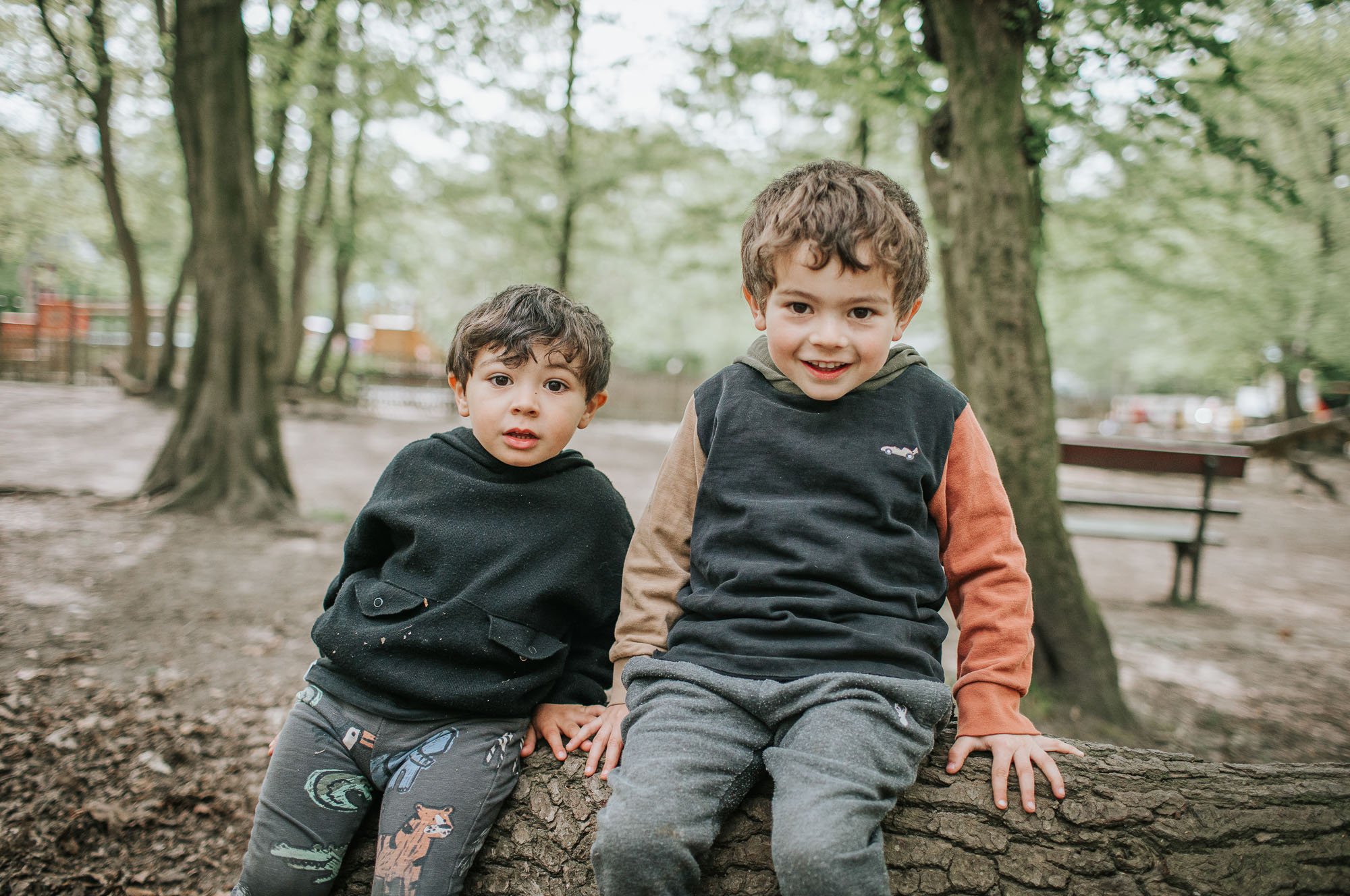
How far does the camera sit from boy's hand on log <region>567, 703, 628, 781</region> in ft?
5.97

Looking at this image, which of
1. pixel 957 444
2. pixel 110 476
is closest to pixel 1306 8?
pixel 957 444

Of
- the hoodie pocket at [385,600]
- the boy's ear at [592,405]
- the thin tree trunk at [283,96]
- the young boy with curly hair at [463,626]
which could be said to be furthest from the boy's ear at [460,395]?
the thin tree trunk at [283,96]

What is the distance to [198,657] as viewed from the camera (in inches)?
168

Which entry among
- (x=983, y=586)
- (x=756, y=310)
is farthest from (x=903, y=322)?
(x=983, y=586)

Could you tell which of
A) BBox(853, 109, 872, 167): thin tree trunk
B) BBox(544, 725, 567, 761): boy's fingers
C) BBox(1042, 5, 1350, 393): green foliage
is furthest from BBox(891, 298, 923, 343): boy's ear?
BBox(853, 109, 872, 167): thin tree trunk

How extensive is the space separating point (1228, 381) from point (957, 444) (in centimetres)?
2363

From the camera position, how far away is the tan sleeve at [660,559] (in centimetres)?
189

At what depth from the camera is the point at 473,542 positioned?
2.02m

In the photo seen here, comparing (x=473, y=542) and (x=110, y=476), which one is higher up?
(x=473, y=542)

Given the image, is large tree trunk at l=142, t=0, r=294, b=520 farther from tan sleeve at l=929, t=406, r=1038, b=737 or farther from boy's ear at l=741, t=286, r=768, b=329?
tan sleeve at l=929, t=406, r=1038, b=737

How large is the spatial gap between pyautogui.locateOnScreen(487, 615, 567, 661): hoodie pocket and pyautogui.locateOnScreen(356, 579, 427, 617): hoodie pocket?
7.7 inches

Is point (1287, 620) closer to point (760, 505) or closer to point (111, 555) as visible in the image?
point (760, 505)

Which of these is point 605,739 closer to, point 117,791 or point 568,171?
point 117,791

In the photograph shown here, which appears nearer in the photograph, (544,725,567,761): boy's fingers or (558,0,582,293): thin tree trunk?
(544,725,567,761): boy's fingers
